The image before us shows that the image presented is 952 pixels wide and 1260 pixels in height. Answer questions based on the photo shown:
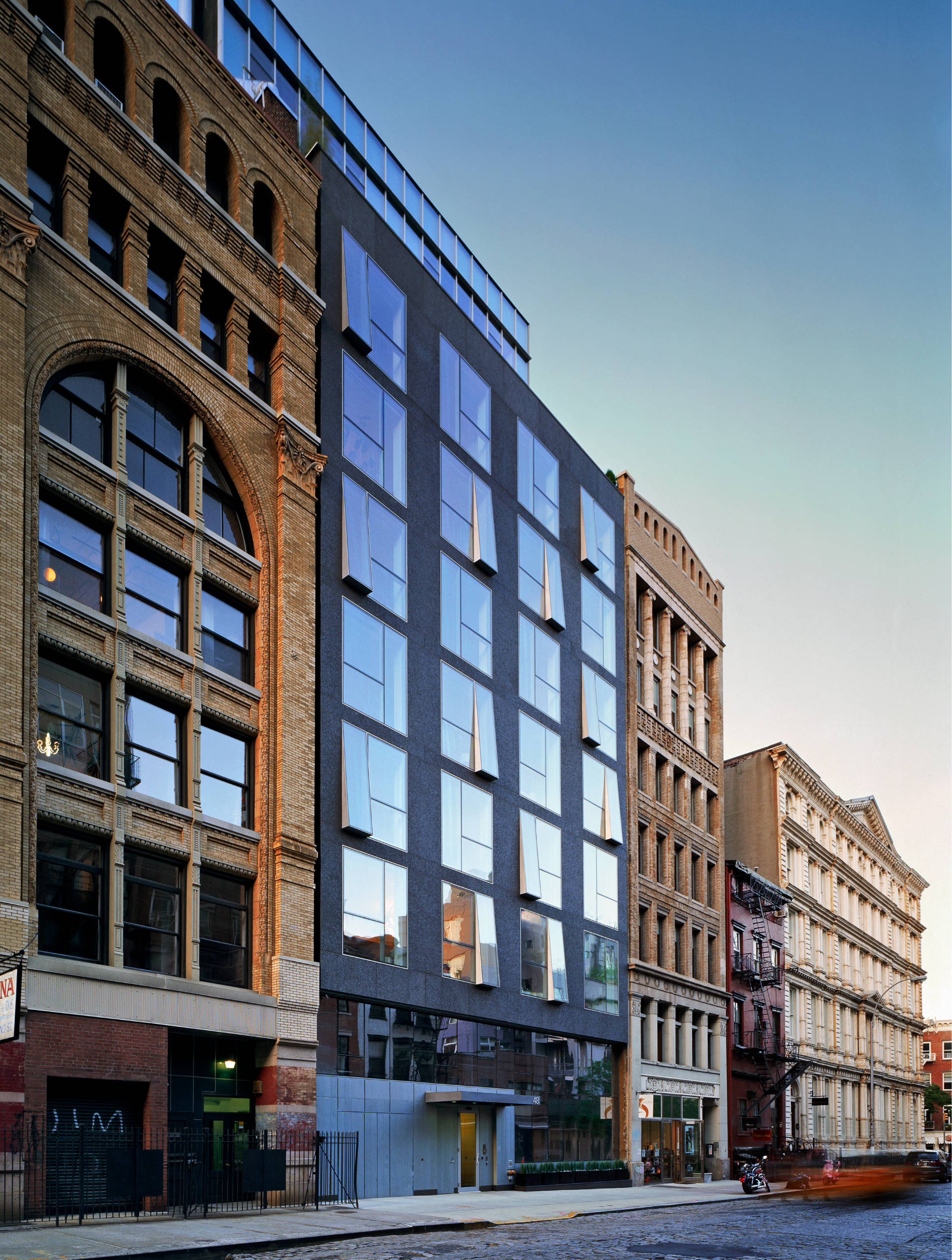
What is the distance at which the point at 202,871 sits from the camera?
29438mm

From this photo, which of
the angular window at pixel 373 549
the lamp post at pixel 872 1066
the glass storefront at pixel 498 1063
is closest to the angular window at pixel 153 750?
the glass storefront at pixel 498 1063

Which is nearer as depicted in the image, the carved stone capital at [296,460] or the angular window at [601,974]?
the carved stone capital at [296,460]

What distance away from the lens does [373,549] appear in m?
37.4

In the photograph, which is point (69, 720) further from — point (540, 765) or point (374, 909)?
point (540, 765)

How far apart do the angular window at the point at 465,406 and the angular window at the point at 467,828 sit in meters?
11.0

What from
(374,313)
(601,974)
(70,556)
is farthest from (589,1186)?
(70,556)

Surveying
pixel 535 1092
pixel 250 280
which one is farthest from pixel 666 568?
pixel 250 280

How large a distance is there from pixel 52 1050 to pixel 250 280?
61.7ft

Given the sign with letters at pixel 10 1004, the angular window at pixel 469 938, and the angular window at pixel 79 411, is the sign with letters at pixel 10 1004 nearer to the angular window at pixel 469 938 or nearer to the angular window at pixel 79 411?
the angular window at pixel 79 411

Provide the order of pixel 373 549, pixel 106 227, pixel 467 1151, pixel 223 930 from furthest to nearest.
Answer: pixel 467 1151, pixel 373 549, pixel 223 930, pixel 106 227

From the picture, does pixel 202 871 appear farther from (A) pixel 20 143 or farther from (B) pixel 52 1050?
(A) pixel 20 143

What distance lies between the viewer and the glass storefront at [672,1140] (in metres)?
52.3

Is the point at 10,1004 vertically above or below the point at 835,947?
above

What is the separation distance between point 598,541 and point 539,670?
862 cm
